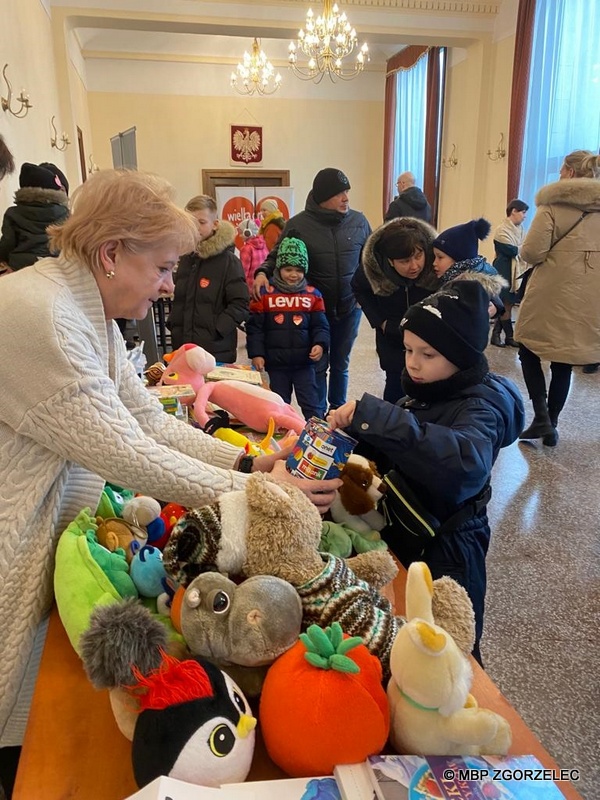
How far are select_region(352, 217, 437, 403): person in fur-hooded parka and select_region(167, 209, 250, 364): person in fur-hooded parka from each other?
0.63m

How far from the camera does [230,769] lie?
0.66 metres

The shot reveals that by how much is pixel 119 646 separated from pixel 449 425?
87 centimetres

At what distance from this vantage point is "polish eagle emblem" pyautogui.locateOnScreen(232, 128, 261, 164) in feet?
30.1

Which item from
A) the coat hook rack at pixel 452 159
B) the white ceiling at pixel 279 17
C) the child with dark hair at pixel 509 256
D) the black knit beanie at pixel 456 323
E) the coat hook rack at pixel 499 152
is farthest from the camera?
the coat hook rack at pixel 452 159

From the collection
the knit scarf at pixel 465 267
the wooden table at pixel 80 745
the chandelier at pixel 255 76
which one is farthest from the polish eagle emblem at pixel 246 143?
the wooden table at pixel 80 745

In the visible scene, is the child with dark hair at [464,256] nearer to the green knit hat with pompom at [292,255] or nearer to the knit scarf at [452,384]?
the green knit hat with pompom at [292,255]

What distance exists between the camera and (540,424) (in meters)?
3.51

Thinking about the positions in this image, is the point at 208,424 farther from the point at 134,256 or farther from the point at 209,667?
the point at 209,667

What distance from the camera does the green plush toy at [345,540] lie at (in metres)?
1.14

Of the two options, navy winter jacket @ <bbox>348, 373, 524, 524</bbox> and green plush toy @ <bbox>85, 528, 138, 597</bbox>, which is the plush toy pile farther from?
navy winter jacket @ <bbox>348, 373, 524, 524</bbox>

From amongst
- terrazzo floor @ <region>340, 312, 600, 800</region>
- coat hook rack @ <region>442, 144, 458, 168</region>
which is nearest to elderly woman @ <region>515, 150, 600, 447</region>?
terrazzo floor @ <region>340, 312, 600, 800</region>

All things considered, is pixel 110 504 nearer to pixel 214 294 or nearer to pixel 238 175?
pixel 214 294

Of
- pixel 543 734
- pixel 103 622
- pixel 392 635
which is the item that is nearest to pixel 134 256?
pixel 103 622

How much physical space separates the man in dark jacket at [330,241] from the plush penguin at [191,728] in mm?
2612
